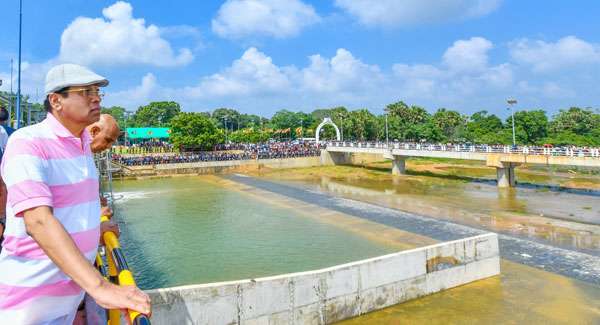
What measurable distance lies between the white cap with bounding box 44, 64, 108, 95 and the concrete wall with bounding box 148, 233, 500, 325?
622 centimetres

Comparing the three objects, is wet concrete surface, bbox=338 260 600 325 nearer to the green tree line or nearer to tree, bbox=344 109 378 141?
the green tree line

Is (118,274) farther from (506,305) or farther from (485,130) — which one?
(485,130)

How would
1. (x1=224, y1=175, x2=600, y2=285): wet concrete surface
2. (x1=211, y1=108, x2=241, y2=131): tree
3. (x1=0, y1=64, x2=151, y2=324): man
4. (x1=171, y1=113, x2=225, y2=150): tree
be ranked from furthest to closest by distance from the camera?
(x1=211, y1=108, x2=241, y2=131): tree
(x1=171, y1=113, x2=225, y2=150): tree
(x1=224, y1=175, x2=600, y2=285): wet concrete surface
(x1=0, y1=64, x2=151, y2=324): man

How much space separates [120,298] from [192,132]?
54306mm

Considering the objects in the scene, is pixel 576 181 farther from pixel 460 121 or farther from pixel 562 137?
pixel 460 121

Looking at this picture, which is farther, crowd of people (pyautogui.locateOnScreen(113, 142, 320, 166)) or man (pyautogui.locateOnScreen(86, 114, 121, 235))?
crowd of people (pyautogui.locateOnScreen(113, 142, 320, 166))

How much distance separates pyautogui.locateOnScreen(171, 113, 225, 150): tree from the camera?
2092 inches

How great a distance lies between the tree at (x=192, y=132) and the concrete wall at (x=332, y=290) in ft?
151

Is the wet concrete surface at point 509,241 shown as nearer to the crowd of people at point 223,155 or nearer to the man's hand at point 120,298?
the man's hand at point 120,298

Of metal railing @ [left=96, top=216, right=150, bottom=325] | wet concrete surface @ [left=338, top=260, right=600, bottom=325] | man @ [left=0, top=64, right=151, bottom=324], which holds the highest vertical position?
man @ [left=0, top=64, right=151, bottom=324]

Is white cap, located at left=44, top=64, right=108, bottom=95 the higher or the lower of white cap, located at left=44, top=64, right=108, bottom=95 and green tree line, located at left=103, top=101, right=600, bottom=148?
the lower

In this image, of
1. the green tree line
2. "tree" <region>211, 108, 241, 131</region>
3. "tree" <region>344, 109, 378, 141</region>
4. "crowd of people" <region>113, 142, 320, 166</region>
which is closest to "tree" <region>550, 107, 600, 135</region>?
the green tree line

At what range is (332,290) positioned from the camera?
9391 millimetres

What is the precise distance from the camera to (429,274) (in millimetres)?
10969
